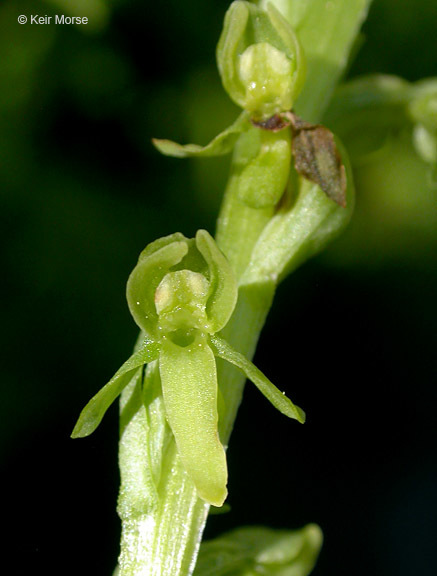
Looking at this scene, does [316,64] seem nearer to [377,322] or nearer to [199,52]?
[199,52]

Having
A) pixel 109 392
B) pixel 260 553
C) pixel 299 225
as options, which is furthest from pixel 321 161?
pixel 260 553

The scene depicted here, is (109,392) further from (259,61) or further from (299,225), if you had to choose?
(259,61)

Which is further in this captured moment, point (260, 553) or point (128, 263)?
point (128, 263)

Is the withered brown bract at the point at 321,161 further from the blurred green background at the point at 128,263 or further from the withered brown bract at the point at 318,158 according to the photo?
the blurred green background at the point at 128,263

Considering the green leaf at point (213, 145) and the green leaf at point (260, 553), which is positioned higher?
the green leaf at point (213, 145)

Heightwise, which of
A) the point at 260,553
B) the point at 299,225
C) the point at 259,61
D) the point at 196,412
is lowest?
the point at 260,553

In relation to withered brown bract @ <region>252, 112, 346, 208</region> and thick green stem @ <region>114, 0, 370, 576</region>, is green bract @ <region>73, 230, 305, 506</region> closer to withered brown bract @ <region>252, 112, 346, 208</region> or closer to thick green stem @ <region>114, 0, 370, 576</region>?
thick green stem @ <region>114, 0, 370, 576</region>

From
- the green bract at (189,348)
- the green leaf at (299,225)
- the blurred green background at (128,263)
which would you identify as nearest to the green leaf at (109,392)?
the green bract at (189,348)
